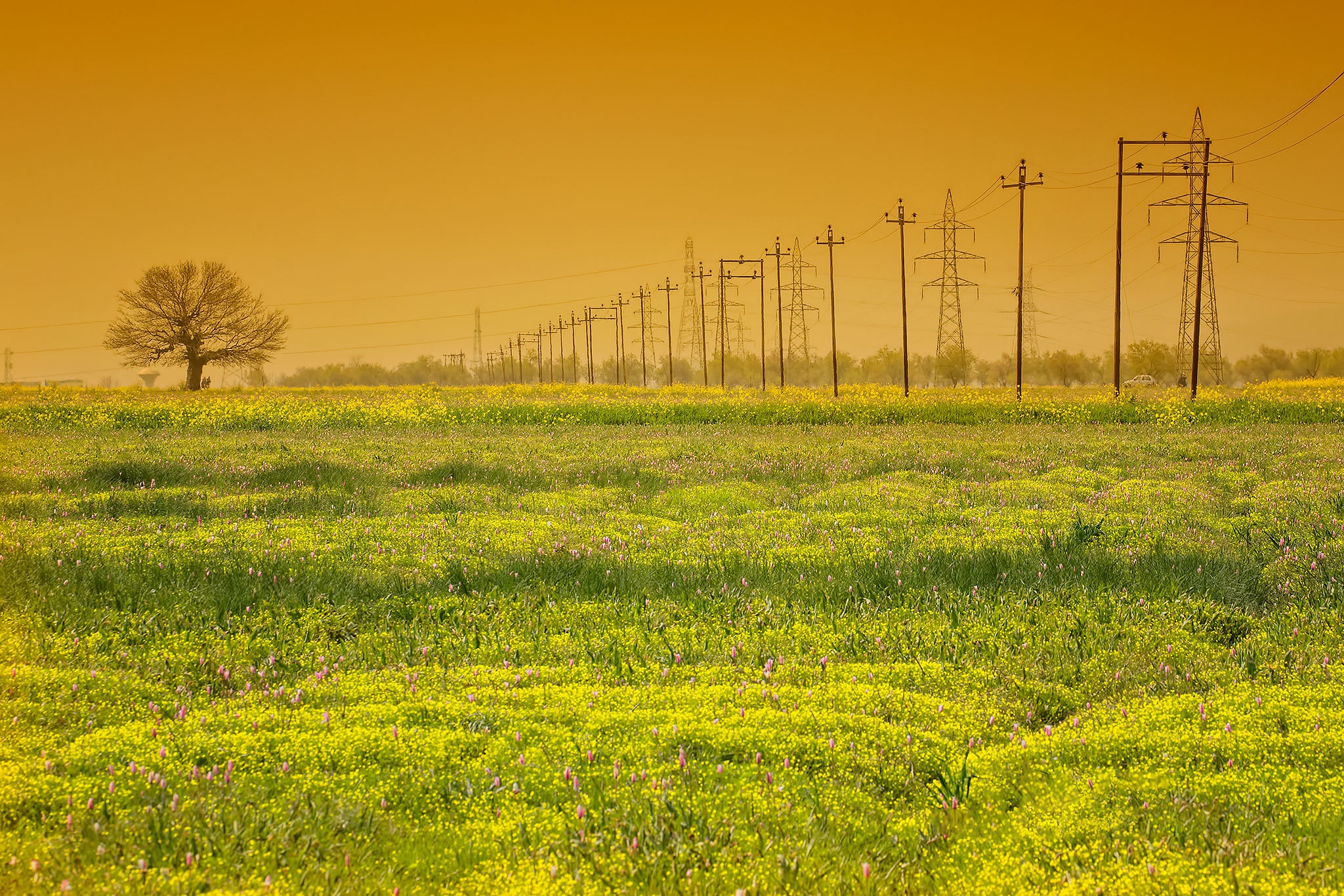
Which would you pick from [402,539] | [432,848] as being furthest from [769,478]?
[432,848]

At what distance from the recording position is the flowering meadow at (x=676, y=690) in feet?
13.3

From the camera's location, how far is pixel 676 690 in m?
6.07

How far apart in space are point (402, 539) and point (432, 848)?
25.2ft

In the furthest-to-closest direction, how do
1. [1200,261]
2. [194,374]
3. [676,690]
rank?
[194,374] < [1200,261] < [676,690]

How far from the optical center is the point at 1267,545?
1065cm

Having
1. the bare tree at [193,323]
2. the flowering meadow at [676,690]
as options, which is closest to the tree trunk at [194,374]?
the bare tree at [193,323]

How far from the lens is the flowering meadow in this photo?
406 cm

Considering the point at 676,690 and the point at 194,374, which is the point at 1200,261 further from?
the point at 194,374

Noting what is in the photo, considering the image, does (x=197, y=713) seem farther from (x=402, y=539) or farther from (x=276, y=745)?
(x=402, y=539)

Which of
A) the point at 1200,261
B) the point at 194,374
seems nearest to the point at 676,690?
the point at 1200,261

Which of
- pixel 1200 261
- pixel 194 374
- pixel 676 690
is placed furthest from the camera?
pixel 194 374

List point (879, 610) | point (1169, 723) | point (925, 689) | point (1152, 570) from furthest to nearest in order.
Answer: point (1152, 570) < point (879, 610) < point (925, 689) < point (1169, 723)

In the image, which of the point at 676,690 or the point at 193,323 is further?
the point at 193,323

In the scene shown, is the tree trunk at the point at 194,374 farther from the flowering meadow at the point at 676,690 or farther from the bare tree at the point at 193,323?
the flowering meadow at the point at 676,690
